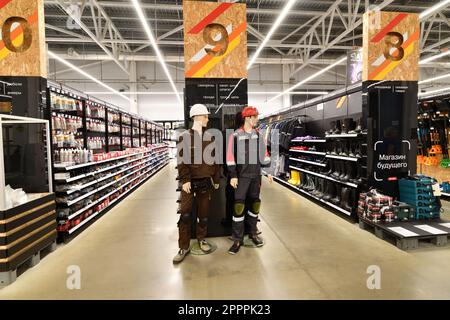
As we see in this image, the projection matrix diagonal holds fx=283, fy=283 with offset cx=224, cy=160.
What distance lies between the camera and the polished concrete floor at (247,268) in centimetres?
259

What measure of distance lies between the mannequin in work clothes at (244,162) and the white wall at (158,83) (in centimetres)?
1378

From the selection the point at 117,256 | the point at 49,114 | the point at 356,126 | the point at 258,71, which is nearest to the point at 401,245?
the point at 356,126

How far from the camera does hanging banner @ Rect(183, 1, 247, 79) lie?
3.96m

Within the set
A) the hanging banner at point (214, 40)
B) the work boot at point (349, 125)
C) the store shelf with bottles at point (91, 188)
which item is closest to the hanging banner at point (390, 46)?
the work boot at point (349, 125)

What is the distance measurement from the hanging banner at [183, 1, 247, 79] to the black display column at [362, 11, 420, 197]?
80.2 inches

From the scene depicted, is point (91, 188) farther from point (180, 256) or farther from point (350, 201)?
point (350, 201)

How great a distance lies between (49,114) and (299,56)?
14.3 m

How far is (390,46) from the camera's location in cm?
454

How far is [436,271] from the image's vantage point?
2914 mm

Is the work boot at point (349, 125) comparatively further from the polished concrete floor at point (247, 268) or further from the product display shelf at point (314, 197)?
the polished concrete floor at point (247, 268)

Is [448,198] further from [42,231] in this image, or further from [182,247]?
[42,231]

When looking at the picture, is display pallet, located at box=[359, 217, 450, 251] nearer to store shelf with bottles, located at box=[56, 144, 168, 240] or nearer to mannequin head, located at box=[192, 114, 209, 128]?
mannequin head, located at box=[192, 114, 209, 128]

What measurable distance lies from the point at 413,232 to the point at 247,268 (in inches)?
88.6

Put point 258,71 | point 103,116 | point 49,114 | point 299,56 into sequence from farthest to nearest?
point 258,71, point 299,56, point 103,116, point 49,114
